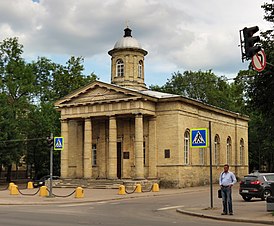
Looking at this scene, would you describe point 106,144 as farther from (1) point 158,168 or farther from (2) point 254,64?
(2) point 254,64

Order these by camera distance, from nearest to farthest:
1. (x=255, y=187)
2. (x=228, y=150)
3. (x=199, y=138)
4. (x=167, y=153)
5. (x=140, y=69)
A: (x=199, y=138), (x=255, y=187), (x=167, y=153), (x=140, y=69), (x=228, y=150)

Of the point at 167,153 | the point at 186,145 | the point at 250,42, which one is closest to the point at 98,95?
the point at 167,153

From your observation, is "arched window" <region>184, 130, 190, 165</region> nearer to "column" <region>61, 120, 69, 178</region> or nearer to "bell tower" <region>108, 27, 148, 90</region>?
"bell tower" <region>108, 27, 148, 90</region>

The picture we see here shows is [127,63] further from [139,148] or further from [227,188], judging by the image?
[227,188]

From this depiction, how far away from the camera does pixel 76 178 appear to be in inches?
1743

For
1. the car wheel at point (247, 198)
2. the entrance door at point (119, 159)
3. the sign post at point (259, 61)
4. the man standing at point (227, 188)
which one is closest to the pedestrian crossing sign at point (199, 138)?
the man standing at point (227, 188)

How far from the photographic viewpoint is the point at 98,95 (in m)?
42.5

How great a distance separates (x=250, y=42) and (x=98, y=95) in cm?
2938

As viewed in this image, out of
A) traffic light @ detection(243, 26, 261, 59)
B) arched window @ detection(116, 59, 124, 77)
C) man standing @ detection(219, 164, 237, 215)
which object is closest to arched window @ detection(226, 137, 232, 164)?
arched window @ detection(116, 59, 124, 77)

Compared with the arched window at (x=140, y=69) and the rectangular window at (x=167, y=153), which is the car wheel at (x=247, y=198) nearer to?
the rectangular window at (x=167, y=153)

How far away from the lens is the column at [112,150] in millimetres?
40469

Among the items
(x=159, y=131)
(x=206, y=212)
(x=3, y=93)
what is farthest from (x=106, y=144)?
(x=206, y=212)

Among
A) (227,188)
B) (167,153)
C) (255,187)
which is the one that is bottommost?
(255,187)

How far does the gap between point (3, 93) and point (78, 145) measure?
16.2 meters
